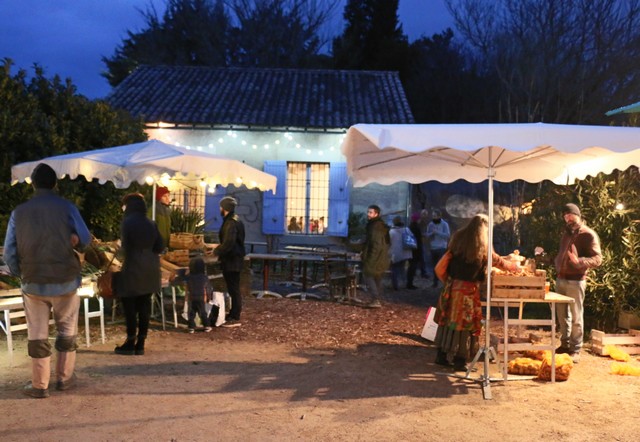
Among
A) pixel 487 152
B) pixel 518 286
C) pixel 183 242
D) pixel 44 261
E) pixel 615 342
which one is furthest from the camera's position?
pixel 183 242

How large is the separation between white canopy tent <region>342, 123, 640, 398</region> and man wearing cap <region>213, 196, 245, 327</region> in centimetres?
217

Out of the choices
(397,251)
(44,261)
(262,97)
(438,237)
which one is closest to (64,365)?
(44,261)

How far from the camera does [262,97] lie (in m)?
17.2

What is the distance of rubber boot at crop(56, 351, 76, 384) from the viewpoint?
16.3ft

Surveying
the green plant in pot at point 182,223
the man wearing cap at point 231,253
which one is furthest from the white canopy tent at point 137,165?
the green plant in pot at point 182,223

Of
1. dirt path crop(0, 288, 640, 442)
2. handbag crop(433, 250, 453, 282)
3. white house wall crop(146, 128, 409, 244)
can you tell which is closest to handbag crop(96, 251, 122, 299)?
dirt path crop(0, 288, 640, 442)

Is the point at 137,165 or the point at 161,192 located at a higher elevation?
the point at 137,165

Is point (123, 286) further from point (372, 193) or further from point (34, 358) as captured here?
point (372, 193)

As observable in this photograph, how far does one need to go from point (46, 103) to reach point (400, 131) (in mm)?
8461

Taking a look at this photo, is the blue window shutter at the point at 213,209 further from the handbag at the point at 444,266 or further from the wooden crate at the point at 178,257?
the handbag at the point at 444,266

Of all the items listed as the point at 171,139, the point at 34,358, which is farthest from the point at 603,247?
the point at 171,139

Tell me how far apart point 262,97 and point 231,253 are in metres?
9.81

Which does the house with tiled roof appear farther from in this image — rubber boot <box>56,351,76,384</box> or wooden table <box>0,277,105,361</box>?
rubber boot <box>56,351,76,384</box>

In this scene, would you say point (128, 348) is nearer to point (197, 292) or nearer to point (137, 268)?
point (137, 268)
